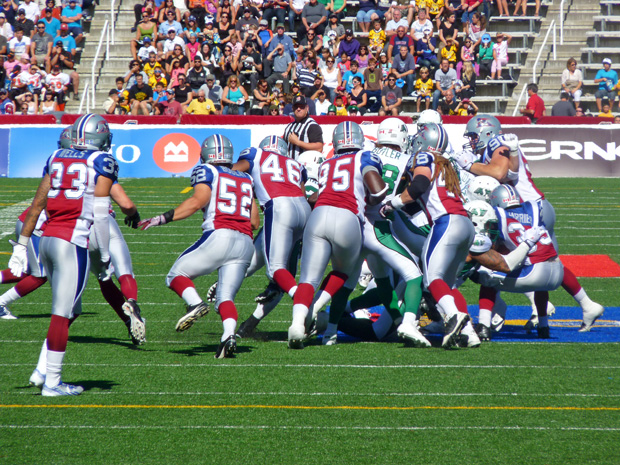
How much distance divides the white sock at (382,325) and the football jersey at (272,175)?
1.24m

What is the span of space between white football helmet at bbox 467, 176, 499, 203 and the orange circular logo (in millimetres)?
10724

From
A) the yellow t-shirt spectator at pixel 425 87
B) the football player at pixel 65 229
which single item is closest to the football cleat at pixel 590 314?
the football player at pixel 65 229

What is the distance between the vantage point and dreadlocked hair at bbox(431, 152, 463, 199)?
7000mm

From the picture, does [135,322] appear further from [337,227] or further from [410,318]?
[410,318]

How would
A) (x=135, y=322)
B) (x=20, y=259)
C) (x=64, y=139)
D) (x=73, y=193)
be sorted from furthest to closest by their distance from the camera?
(x=64, y=139) → (x=135, y=322) → (x=20, y=259) → (x=73, y=193)

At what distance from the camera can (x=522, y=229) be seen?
732 centimetres

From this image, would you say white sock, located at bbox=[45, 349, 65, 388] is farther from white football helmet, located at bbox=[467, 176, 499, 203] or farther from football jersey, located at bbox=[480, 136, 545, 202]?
football jersey, located at bbox=[480, 136, 545, 202]

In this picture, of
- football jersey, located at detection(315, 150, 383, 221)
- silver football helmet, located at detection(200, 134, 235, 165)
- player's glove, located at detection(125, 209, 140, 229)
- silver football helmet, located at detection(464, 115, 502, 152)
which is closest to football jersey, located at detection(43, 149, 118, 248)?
player's glove, located at detection(125, 209, 140, 229)

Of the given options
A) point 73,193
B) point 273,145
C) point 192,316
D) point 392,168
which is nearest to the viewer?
point 73,193

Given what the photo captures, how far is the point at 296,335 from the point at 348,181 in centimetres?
128

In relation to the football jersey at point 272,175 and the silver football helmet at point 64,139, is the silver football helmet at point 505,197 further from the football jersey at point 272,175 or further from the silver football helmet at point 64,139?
the silver football helmet at point 64,139

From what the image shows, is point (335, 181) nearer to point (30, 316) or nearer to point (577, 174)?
point (30, 316)

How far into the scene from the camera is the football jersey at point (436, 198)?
6.93m

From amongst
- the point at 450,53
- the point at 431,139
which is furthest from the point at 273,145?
the point at 450,53
